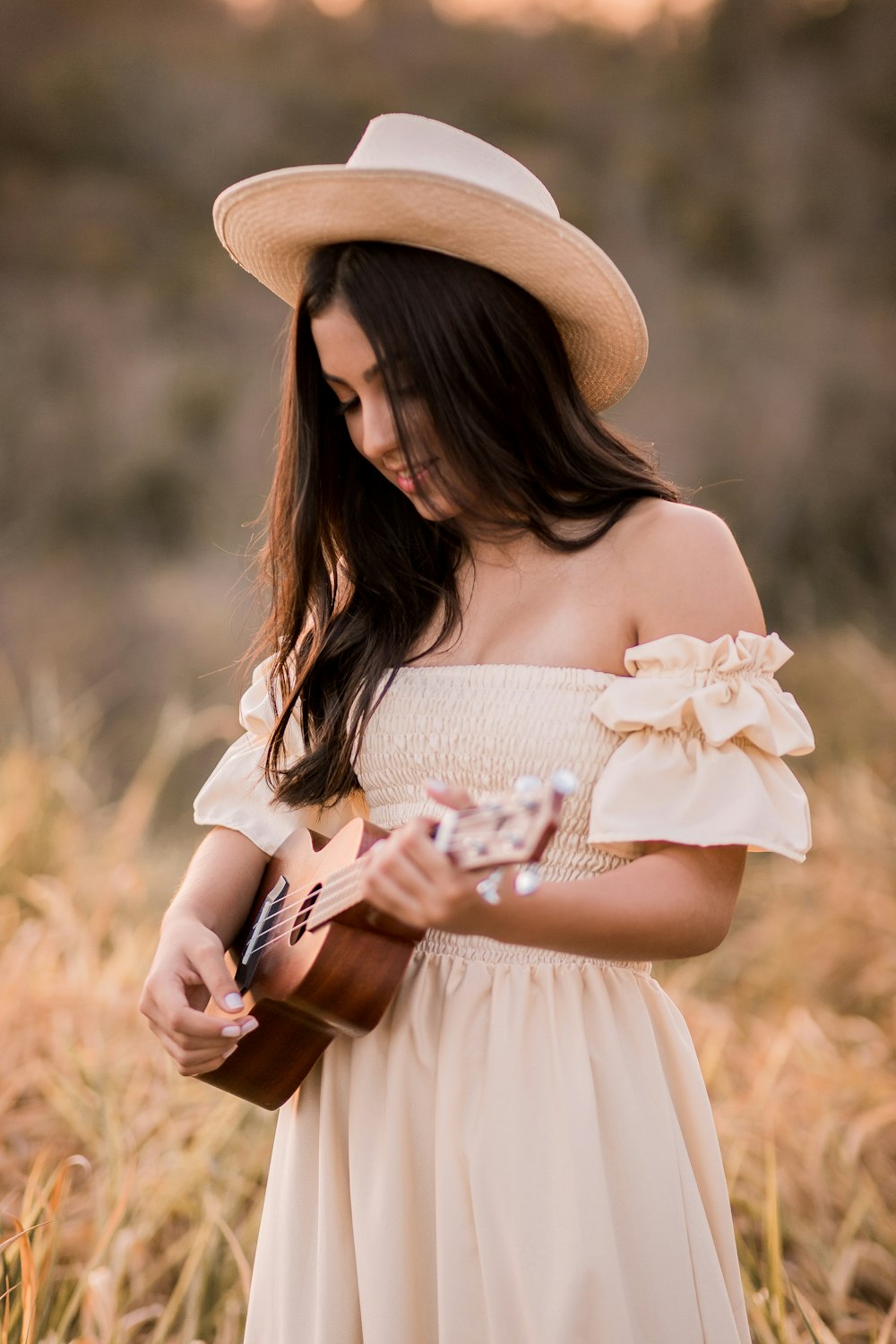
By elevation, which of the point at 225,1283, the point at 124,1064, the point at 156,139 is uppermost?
the point at 156,139

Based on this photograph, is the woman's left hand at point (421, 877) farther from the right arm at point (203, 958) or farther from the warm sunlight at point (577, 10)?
the warm sunlight at point (577, 10)

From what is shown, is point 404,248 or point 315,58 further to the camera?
point 315,58

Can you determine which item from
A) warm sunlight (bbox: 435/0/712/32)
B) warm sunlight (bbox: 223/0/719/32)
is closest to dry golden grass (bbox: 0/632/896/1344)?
warm sunlight (bbox: 435/0/712/32)

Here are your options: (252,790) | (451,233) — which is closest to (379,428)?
(451,233)

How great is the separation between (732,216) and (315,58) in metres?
5.40

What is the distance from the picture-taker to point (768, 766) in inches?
54.2

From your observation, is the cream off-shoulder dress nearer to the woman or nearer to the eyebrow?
the woman

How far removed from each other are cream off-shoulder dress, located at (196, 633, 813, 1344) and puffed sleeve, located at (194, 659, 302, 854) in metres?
0.28

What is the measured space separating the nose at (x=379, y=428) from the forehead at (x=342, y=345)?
0.05m

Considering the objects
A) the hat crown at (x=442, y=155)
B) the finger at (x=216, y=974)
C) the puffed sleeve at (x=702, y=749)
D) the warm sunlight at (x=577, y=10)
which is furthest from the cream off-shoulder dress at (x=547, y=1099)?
the warm sunlight at (x=577, y=10)

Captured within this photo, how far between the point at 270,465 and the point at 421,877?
11530 millimetres

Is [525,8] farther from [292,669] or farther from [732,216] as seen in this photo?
[292,669]

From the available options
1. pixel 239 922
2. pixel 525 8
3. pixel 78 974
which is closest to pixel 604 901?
pixel 239 922

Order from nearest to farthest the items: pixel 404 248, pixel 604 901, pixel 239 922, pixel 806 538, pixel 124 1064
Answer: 1. pixel 604 901
2. pixel 404 248
3. pixel 239 922
4. pixel 124 1064
5. pixel 806 538
